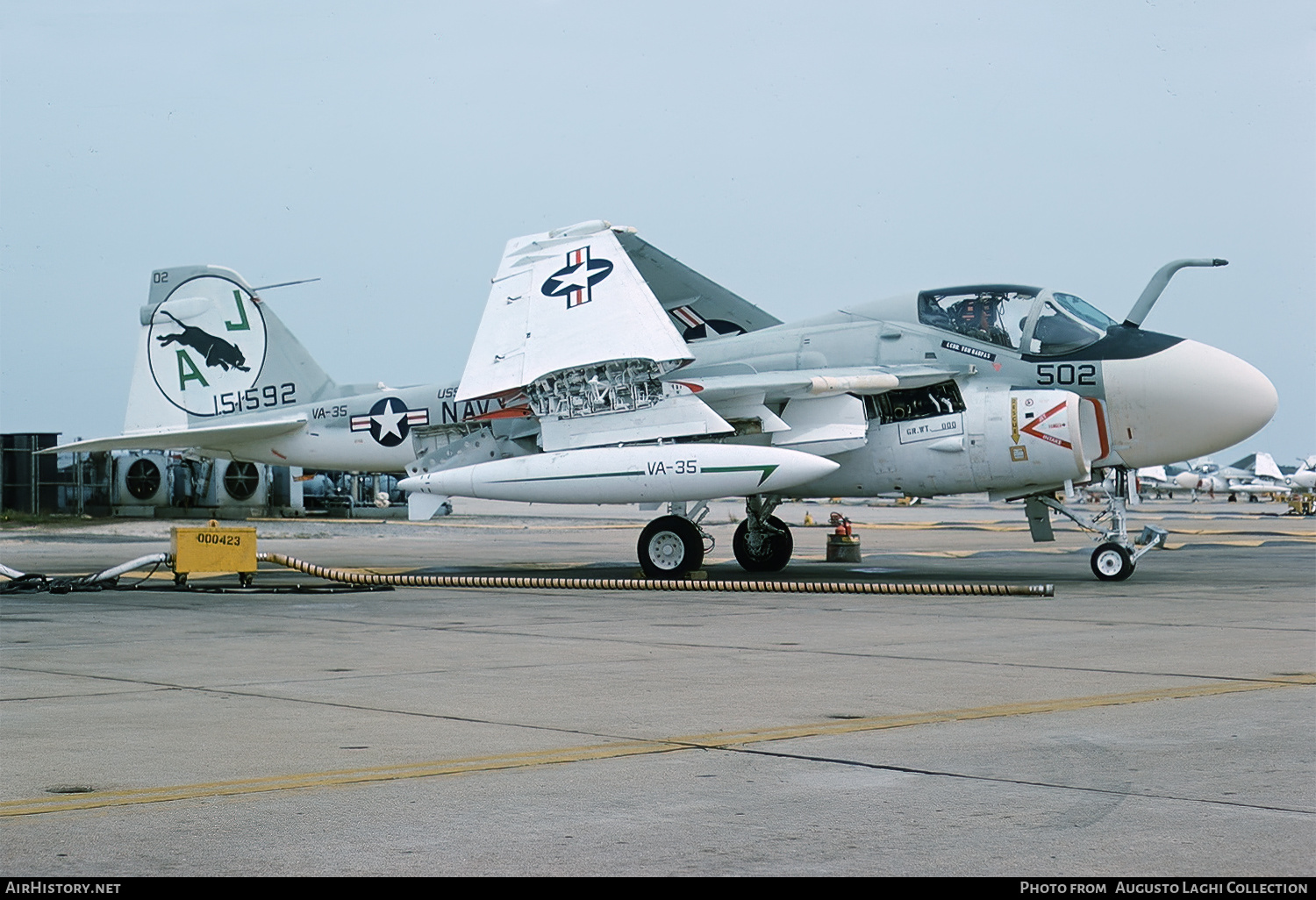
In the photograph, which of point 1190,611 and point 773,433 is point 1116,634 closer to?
point 1190,611

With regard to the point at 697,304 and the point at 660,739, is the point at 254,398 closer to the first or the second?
the point at 697,304

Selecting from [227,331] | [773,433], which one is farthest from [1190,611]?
[227,331]

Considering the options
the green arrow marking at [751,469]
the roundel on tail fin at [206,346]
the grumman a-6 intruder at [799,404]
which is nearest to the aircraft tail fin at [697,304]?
the grumman a-6 intruder at [799,404]

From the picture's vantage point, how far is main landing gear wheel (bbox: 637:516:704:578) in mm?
17031

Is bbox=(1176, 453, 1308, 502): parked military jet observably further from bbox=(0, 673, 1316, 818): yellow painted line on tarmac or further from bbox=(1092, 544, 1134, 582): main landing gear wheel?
bbox=(0, 673, 1316, 818): yellow painted line on tarmac

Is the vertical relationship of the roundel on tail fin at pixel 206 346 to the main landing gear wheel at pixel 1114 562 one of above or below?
above

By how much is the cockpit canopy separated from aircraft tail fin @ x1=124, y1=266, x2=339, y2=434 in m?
9.31

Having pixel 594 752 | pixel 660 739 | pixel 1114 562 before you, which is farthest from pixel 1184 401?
pixel 594 752

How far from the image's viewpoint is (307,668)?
854cm

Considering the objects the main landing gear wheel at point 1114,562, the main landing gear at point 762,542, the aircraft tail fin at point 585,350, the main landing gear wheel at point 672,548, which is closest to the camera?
the main landing gear wheel at point 1114,562

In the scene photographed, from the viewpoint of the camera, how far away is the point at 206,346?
66.9 ft

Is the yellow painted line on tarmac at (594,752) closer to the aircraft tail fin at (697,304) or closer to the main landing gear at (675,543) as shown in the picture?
the main landing gear at (675,543)

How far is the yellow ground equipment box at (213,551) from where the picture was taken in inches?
624

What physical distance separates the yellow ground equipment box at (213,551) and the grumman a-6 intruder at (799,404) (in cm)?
243
